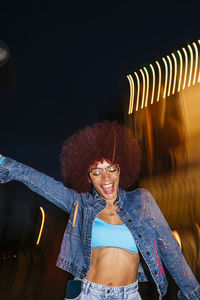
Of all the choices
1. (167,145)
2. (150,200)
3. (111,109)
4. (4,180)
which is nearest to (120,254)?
(150,200)

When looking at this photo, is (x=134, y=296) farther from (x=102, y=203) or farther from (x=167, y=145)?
(x=167, y=145)

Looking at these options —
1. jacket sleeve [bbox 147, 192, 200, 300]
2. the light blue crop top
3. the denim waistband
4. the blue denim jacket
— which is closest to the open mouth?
the blue denim jacket

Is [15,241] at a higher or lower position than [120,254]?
lower

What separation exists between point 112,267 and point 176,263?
0.40m

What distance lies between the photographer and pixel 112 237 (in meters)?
1.90

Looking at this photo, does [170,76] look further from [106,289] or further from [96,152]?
[106,289]

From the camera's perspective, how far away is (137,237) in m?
1.92

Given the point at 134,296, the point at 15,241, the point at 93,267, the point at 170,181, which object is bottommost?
the point at 15,241

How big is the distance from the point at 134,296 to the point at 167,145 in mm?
5356

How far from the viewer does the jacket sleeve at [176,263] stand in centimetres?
183

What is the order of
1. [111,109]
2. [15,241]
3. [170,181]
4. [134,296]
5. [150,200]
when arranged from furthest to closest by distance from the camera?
[15,241] < [111,109] < [170,181] < [150,200] < [134,296]

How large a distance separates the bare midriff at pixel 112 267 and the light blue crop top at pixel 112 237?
0.11ft

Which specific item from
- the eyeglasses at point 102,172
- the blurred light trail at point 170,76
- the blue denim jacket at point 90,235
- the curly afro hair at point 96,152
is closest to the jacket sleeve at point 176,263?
the blue denim jacket at point 90,235

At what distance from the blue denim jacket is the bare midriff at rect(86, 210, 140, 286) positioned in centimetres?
5
